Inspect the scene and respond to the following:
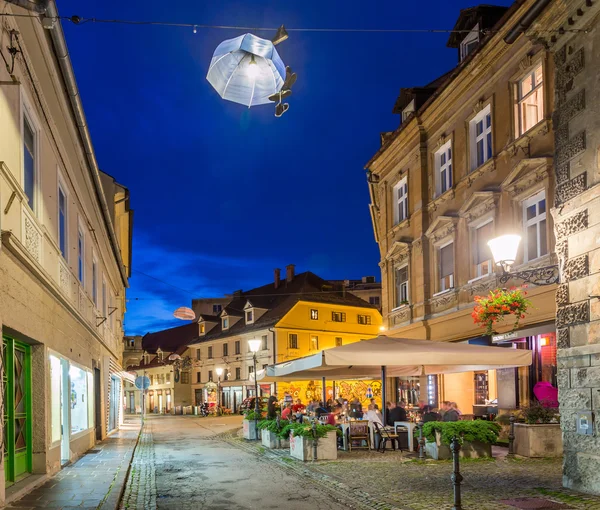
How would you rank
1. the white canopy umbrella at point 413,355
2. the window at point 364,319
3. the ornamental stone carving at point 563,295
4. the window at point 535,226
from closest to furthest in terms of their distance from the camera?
1. the ornamental stone carving at point 563,295
2. the white canopy umbrella at point 413,355
3. the window at point 535,226
4. the window at point 364,319

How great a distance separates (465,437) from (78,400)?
9415mm

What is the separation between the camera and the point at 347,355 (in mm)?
13695

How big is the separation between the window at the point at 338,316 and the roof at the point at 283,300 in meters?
0.93

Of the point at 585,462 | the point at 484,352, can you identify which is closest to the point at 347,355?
the point at 484,352

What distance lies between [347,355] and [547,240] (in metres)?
6.32

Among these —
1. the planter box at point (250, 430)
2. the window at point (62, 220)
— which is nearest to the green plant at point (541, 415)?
the window at point (62, 220)

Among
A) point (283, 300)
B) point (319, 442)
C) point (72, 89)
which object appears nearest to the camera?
point (72, 89)

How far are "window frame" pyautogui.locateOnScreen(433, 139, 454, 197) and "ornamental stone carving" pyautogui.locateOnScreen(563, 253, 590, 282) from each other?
12.4 meters

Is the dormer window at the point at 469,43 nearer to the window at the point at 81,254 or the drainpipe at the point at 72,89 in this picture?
the drainpipe at the point at 72,89

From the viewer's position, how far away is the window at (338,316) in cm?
5863

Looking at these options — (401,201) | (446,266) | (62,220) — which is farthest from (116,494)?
(401,201)

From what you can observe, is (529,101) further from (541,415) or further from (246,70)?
(246,70)

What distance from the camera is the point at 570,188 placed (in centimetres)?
1007

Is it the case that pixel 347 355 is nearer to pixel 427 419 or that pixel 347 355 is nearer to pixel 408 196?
pixel 427 419
